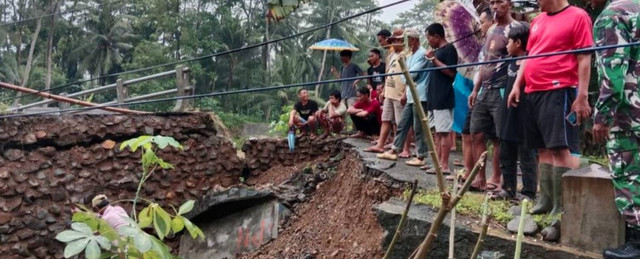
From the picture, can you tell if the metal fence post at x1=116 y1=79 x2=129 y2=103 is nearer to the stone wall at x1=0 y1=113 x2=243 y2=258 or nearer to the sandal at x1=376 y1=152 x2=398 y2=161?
the stone wall at x1=0 y1=113 x2=243 y2=258

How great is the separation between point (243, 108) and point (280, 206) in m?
22.8

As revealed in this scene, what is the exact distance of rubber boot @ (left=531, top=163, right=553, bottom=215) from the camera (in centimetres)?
328

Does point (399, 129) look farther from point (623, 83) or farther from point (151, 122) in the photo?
point (151, 122)

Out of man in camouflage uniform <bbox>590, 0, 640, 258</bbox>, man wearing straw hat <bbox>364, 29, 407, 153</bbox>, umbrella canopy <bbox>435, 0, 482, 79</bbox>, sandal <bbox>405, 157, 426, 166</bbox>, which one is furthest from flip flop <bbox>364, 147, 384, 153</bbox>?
man in camouflage uniform <bbox>590, 0, 640, 258</bbox>

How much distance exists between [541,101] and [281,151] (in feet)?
18.1

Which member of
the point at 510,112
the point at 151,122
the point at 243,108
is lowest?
the point at 243,108

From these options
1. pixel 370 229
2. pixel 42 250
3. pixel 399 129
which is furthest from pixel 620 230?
pixel 42 250

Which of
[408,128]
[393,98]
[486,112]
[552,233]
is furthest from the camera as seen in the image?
[393,98]

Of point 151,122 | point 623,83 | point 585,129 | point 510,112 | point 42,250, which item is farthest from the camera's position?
point 151,122

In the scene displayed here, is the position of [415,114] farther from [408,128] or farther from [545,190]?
[545,190]

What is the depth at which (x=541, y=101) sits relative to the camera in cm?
328

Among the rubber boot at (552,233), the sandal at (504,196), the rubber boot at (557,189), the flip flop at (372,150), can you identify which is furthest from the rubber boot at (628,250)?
the flip flop at (372,150)

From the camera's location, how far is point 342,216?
18.3ft

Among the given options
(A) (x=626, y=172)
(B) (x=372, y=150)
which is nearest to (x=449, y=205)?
(A) (x=626, y=172)
